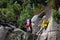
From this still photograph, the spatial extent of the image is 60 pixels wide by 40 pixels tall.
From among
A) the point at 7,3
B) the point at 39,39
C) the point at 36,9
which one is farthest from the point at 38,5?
the point at 39,39

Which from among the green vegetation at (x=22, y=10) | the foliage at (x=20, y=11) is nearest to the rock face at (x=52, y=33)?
the green vegetation at (x=22, y=10)

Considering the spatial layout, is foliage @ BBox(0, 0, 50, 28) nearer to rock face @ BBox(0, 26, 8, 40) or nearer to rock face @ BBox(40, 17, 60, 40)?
rock face @ BBox(0, 26, 8, 40)

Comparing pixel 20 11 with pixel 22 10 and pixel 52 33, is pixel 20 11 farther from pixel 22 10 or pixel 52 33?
pixel 52 33

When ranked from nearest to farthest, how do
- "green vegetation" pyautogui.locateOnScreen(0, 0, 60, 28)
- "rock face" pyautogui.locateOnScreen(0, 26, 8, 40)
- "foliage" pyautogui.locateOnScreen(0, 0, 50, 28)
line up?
"rock face" pyautogui.locateOnScreen(0, 26, 8, 40) < "green vegetation" pyautogui.locateOnScreen(0, 0, 60, 28) < "foliage" pyautogui.locateOnScreen(0, 0, 50, 28)

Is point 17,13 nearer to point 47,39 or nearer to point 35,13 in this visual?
point 35,13

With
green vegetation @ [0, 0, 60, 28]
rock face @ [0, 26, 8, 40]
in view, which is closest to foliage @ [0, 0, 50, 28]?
green vegetation @ [0, 0, 60, 28]

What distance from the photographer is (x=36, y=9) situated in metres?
24.3

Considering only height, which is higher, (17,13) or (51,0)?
(51,0)

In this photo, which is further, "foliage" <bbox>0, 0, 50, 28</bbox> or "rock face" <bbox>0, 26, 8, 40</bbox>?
"foliage" <bbox>0, 0, 50, 28</bbox>

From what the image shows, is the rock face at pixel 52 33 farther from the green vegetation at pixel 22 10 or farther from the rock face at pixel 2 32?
the green vegetation at pixel 22 10

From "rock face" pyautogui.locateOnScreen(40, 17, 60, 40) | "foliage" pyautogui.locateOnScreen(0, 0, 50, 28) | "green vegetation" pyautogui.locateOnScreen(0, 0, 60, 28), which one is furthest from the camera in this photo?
"foliage" pyautogui.locateOnScreen(0, 0, 50, 28)

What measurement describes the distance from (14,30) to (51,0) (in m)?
5.53

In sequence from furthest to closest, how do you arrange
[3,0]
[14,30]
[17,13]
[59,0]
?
[3,0] → [17,13] → [59,0] → [14,30]

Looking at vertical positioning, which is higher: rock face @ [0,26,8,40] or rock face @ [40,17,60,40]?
rock face @ [40,17,60,40]
